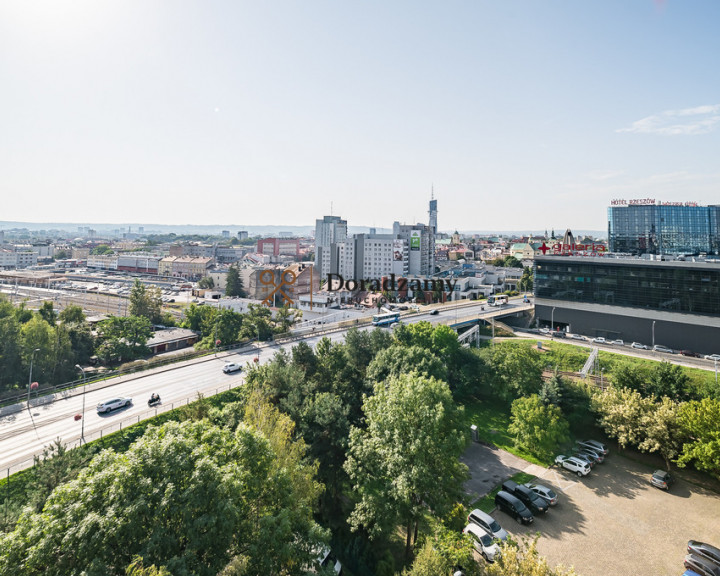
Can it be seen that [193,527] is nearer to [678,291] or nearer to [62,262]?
[678,291]

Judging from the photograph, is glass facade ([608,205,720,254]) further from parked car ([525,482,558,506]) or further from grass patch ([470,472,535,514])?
parked car ([525,482,558,506])

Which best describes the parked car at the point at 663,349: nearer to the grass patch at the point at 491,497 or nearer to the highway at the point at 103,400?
the grass patch at the point at 491,497

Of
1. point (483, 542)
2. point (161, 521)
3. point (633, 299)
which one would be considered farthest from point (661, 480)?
point (633, 299)

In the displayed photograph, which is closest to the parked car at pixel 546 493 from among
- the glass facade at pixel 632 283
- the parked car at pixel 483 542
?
the parked car at pixel 483 542

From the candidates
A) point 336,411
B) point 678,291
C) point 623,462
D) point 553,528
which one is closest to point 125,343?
point 336,411

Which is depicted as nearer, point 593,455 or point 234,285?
point 593,455

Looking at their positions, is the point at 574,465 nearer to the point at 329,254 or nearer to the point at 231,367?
the point at 231,367
